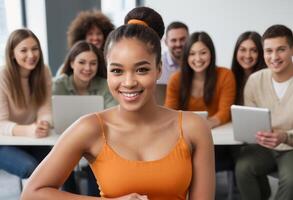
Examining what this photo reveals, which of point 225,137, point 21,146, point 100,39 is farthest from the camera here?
point 100,39

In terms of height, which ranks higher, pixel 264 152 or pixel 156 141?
pixel 156 141

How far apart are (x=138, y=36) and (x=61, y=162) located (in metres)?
0.37

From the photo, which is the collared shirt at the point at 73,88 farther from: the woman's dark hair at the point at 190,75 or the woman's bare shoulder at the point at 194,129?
the woman's bare shoulder at the point at 194,129

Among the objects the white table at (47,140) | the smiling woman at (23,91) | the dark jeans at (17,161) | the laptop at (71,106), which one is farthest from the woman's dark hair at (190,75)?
the dark jeans at (17,161)

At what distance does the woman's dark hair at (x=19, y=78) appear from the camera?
2.38m

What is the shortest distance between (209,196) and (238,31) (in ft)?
9.42

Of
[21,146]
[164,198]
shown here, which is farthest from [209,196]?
[21,146]

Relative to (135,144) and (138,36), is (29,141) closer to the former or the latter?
(135,144)

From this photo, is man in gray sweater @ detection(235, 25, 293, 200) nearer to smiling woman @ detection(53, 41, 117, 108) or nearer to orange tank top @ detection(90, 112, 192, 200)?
smiling woman @ detection(53, 41, 117, 108)

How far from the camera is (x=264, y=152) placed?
2293 mm

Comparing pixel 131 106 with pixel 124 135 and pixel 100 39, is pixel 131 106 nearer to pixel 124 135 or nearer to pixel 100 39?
pixel 124 135

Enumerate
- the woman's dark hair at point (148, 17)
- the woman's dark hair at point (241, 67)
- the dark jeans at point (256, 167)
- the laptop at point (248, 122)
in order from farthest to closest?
the woman's dark hair at point (241, 67)
the dark jeans at point (256, 167)
the laptop at point (248, 122)
the woman's dark hair at point (148, 17)

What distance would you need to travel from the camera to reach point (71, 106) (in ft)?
6.91

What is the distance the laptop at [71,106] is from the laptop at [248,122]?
0.71 metres
